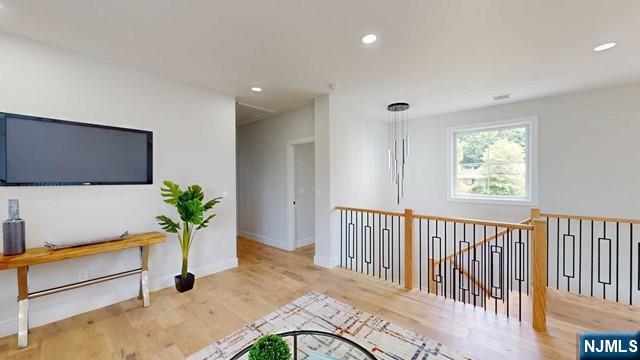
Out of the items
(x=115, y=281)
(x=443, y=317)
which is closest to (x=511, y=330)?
(x=443, y=317)

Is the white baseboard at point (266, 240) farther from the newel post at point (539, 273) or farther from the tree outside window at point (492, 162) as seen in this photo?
the newel post at point (539, 273)

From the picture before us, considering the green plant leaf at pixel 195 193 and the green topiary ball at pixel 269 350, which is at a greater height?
the green plant leaf at pixel 195 193

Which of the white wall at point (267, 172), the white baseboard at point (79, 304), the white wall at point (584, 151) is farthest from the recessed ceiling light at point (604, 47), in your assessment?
the white baseboard at point (79, 304)

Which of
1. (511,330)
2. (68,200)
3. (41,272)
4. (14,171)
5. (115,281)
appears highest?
(14,171)

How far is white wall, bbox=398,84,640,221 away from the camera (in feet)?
11.7

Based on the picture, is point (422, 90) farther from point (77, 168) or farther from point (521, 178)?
point (77, 168)

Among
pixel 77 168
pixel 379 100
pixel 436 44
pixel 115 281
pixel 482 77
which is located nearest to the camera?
Result: pixel 436 44

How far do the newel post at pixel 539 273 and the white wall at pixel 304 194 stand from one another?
3.57 metres

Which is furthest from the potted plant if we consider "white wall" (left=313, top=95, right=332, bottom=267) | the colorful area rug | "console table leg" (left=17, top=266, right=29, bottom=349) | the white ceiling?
"white wall" (left=313, top=95, right=332, bottom=267)

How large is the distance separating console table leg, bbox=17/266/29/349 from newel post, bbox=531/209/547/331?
14.6 ft

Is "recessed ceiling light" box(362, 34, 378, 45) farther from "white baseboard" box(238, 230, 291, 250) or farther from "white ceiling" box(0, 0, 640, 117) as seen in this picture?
"white baseboard" box(238, 230, 291, 250)

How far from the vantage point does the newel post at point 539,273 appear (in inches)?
92.4

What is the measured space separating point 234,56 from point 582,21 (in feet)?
10.2

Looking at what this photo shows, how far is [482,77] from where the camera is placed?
3.30 metres
